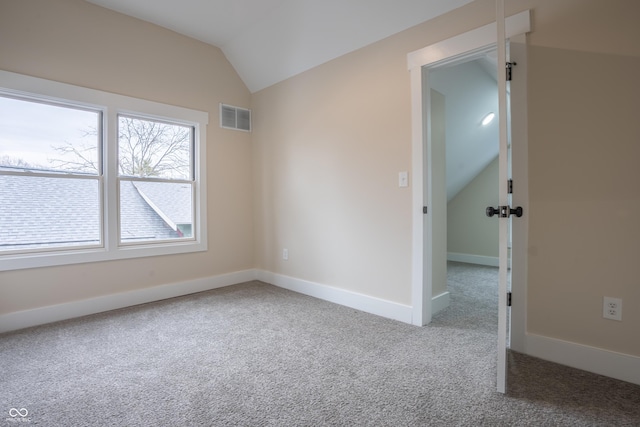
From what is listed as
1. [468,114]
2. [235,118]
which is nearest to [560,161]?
[468,114]

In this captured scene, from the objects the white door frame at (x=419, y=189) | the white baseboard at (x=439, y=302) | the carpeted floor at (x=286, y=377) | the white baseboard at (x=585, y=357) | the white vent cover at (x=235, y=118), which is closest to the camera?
the carpeted floor at (x=286, y=377)

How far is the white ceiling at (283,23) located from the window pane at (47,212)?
1.75 meters

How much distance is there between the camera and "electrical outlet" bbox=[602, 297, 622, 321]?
171 cm

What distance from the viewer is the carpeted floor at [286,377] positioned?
1430 millimetres

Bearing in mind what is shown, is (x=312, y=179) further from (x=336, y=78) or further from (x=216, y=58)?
(x=216, y=58)

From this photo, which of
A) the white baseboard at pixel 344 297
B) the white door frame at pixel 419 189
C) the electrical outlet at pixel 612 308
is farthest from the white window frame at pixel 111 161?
the electrical outlet at pixel 612 308

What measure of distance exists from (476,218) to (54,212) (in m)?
5.68

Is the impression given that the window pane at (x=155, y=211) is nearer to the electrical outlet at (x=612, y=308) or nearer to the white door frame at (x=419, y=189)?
the white door frame at (x=419, y=189)

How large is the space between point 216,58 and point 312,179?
1936mm

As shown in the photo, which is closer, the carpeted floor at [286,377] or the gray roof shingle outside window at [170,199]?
the carpeted floor at [286,377]

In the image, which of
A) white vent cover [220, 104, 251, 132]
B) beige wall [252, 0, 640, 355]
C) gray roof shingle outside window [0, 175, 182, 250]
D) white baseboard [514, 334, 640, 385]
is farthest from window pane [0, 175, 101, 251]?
white baseboard [514, 334, 640, 385]

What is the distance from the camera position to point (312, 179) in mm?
3369

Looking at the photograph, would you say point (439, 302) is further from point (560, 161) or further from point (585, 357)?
point (560, 161)

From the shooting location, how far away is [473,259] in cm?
527
